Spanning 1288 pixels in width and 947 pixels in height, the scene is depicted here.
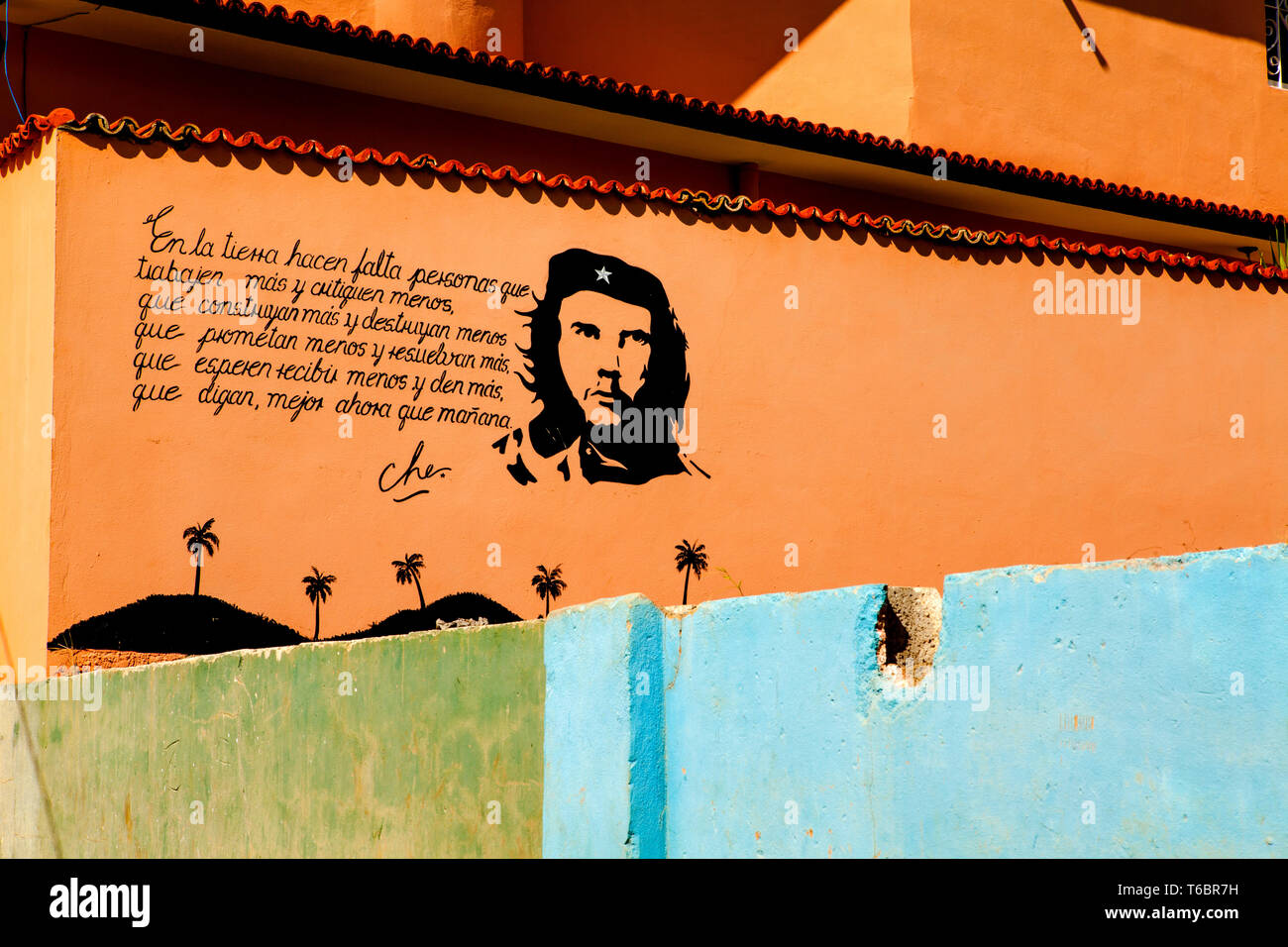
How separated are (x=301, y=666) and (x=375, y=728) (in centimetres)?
60

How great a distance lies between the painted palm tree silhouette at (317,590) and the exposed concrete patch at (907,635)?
492 centimetres

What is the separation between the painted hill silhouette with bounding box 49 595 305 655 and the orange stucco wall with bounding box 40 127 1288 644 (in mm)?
89

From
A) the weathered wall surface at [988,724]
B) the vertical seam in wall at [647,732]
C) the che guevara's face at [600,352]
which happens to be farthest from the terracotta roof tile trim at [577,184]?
the vertical seam in wall at [647,732]

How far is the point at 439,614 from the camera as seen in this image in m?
8.55

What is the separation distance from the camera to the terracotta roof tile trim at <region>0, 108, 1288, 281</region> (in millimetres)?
8078

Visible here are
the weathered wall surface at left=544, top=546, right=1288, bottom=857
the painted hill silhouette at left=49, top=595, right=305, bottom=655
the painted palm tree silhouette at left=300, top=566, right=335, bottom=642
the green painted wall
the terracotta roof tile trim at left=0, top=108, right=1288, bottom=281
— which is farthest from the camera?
the painted palm tree silhouette at left=300, top=566, right=335, bottom=642

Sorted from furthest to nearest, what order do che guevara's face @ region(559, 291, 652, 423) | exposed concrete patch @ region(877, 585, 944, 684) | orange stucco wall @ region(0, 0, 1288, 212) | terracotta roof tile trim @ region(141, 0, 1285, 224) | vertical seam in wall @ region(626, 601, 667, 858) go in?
orange stucco wall @ region(0, 0, 1288, 212)
terracotta roof tile trim @ region(141, 0, 1285, 224)
che guevara's face @ region(559, 291, 652, 423)
vertical seam in wall @ region(626, 601, 667, 858)
exposed concrete patch @ region(877, 585, 944, 684)

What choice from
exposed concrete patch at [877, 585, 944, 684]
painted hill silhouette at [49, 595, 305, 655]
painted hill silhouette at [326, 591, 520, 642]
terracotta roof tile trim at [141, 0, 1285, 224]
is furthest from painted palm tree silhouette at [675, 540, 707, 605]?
exposed concrete patch at [877, 585, 944, 684]

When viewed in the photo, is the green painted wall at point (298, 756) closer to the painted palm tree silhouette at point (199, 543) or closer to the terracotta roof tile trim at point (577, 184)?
the painted palm tree silhouette at point (199, 543)

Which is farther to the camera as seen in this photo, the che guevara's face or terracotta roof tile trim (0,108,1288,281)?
the che guevara's face

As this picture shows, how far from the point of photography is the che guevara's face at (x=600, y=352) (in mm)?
9125

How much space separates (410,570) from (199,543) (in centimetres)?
112

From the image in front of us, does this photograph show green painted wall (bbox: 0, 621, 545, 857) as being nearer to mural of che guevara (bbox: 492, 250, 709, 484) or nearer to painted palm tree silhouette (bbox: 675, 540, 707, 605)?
mural of che guevara (bbox: 492, 250, 709, 484)

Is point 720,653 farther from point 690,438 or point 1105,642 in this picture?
point 690,438
